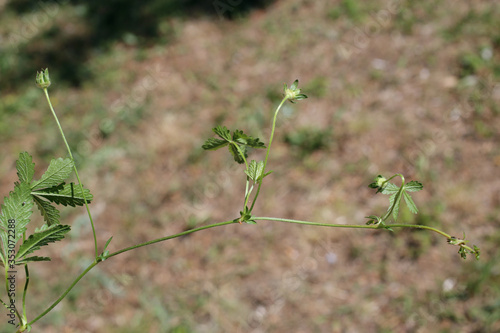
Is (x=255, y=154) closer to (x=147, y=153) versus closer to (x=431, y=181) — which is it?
(x=147, y=153)

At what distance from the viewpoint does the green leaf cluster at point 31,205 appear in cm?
67

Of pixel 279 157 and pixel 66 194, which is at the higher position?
pixel 279 157

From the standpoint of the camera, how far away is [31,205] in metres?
0.71

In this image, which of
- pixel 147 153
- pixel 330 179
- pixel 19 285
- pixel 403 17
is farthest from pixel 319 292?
pixel 403 17

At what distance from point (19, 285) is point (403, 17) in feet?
12.3

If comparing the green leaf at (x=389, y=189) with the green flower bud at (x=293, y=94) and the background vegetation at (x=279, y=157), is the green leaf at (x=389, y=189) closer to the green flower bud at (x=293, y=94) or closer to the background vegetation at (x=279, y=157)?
the green flower bud at (x=293, y=94)

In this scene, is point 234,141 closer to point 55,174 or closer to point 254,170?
point 254,170

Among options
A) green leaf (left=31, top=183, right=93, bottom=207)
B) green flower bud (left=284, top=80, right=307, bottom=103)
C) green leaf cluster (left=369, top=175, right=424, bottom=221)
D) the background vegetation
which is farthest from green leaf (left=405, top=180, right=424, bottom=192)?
the background vegetation

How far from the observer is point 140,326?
267 centimetres

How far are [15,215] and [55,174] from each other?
84mm

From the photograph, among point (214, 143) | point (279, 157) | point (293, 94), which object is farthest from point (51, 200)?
point (279, 157)

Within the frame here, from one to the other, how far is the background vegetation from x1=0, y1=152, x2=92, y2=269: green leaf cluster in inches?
81.3

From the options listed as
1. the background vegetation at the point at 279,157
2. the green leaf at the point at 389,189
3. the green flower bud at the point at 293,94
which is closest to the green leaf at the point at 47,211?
the green flower bud at the point at 293,94

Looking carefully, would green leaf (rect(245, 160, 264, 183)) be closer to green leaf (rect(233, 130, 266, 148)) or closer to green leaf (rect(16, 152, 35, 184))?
green leaf (rect(233, 130, 266, 148))
